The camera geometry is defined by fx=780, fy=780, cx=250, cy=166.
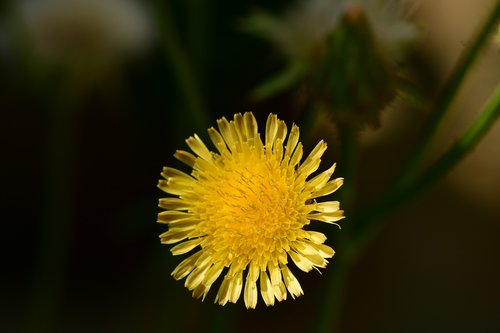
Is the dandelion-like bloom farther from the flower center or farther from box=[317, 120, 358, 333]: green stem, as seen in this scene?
box=[317, 120, 358, 333]: green stem
